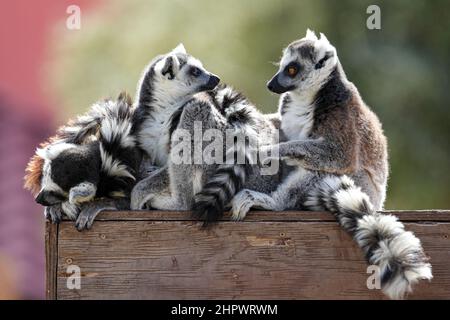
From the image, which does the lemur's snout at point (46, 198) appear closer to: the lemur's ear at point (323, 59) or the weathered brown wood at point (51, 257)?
the weathered brown wood at point (51, 257)

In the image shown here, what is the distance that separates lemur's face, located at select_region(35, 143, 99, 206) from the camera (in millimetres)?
5016

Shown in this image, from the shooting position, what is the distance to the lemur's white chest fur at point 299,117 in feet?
18.3

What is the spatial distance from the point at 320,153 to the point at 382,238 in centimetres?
90

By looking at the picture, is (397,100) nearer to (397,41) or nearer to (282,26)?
(397,41)

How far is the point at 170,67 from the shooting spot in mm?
5707

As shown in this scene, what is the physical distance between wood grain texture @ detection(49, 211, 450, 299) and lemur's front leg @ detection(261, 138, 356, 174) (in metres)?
0.49

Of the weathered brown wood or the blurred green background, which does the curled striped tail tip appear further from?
the blurred green background

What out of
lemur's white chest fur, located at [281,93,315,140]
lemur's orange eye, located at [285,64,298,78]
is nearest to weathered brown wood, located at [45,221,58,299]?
lemur's white chest fur, located at [281,93,315,140]

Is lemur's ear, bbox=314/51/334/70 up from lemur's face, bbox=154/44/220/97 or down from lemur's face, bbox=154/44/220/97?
up

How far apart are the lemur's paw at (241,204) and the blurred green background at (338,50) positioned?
28.7ft

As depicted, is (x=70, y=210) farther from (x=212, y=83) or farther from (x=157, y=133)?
(x=212, y=83)

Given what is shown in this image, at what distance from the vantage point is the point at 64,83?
51.5 feet

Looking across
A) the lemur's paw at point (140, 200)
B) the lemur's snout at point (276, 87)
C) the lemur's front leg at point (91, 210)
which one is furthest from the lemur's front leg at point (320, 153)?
the lemur's front leg at point (91, 210)

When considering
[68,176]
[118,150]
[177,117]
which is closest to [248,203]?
[177,117]
